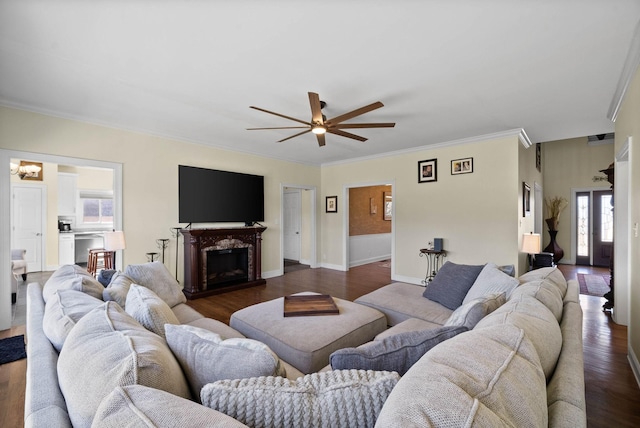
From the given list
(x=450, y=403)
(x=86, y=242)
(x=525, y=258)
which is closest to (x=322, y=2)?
(x=450, y=403)

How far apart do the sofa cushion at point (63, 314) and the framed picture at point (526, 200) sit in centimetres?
554

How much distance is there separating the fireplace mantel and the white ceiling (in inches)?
71.2

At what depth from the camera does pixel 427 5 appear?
5.85 feet

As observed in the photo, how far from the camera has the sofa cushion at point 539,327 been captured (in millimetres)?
1011

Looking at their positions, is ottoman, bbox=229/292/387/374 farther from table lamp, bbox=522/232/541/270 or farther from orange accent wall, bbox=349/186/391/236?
orange accent wall, bbox=349/186/391/236

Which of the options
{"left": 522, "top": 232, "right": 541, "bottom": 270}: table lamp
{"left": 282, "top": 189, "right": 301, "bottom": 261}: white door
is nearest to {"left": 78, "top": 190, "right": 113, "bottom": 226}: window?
{"left": 282, "top": 189, "right": 301, "bottom": 261}: white door

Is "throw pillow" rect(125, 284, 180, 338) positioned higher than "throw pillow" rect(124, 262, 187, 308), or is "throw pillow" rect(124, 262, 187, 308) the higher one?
"throw pillow" rect(125, 284, 180, 338)

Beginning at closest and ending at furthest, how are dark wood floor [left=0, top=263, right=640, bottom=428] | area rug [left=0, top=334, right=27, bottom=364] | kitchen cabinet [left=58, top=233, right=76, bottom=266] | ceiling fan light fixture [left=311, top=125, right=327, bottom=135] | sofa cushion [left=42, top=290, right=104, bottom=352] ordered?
sofa cushion [left=42, top=290, right=104, bottom=352]
dark wood floor [left=0, top=263, right=640, bottom=428]
area rug [left=0, top=334, right=27, bottom=364]
ceiling fan light fixture [left=311, top=125, right=327, bottom=135]
kitchen cabinet [left=58, top=233, right=76, bottom=266]

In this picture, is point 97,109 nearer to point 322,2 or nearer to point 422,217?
point 322,2

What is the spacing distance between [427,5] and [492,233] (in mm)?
3903

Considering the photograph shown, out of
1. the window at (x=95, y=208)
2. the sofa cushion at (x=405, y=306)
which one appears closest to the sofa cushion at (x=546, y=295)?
the sofa cushion at (x=405, y=306)

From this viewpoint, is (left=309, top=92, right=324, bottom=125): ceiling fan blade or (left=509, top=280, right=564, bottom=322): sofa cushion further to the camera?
(left=309, top=92, right=324, bottom=125): ceiling fan blade

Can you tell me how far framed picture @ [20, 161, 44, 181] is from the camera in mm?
6000

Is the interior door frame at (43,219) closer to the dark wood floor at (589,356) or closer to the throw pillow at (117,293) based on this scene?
the dark wood floor at (589,356)
